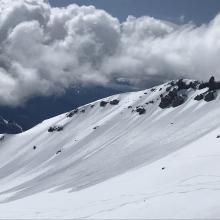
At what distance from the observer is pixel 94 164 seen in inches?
7333

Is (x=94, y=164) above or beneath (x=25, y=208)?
above

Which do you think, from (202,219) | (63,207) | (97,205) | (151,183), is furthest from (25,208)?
(202,219)

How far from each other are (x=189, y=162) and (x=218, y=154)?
6139mm

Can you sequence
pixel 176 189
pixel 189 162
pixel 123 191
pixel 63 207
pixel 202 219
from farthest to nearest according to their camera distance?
pixel 189 162 < pixel 123 191 < pixel 63 207 < pixel 176 189 < pixel 202 219

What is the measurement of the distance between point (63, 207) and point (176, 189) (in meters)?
17.4

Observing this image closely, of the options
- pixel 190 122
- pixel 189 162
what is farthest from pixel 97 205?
pixel 190 122


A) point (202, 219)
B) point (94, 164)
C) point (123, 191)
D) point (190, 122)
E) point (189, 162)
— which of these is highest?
point (190, 122)

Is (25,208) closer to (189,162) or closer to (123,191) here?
(123,191)

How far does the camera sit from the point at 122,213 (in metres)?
54.9

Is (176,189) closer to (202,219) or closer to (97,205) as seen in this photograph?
(97,205)

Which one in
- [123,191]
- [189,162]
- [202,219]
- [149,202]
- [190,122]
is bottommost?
[202,219]

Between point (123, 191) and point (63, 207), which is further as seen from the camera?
point (123, 191)

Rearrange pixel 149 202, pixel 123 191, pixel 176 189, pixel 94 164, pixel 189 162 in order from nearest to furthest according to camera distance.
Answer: pixel 149 202 < pixel 176 189 < pixel 123 191 < pixel 189 162 < pixel 94 164

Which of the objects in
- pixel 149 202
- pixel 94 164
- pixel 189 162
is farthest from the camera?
pixel 94 164
